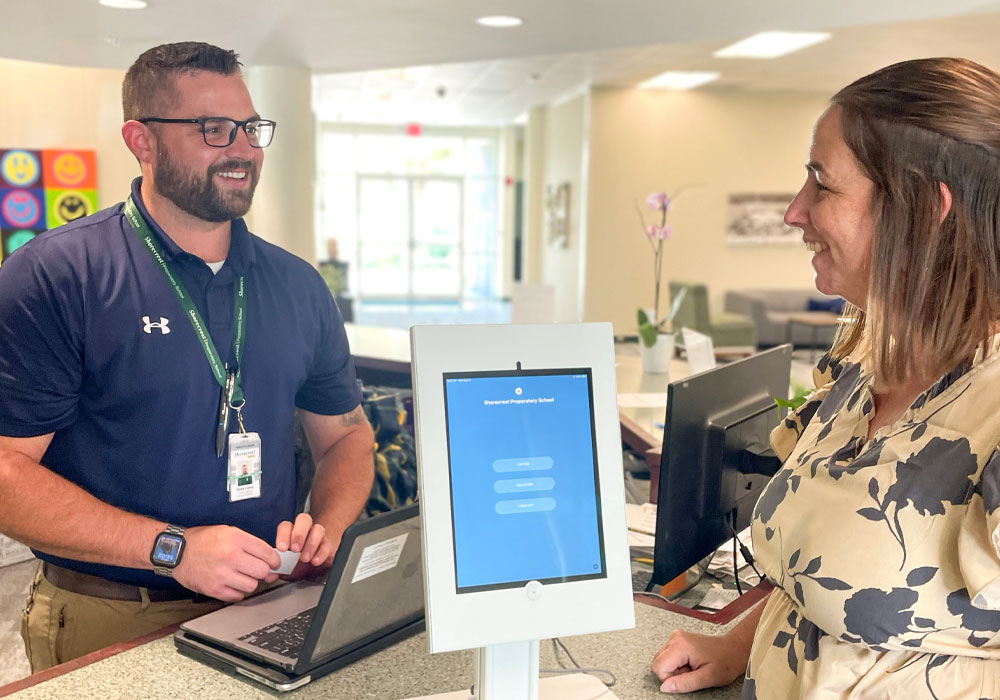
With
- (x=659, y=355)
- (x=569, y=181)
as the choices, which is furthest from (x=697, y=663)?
(x=569, y=181)

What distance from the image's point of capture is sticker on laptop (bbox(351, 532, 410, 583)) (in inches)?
44.8

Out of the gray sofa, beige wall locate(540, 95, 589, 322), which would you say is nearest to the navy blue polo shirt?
beige wall locate(540, 95, 589, 322)

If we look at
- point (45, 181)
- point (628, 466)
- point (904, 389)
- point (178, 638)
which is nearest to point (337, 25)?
point (45, 181)

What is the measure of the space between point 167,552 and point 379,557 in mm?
358

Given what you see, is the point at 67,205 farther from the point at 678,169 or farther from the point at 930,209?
the point at 678,169

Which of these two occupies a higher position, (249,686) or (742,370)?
(742,370)

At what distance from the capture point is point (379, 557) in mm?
1160

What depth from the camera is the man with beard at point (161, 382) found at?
1.26 metres

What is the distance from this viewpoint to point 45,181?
2.08m

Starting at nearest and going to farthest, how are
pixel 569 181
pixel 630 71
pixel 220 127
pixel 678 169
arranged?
pixel 220 127
pixel 630 71
pixel 678 169
pixel 569 181

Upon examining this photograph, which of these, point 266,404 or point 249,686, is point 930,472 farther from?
point 266,404

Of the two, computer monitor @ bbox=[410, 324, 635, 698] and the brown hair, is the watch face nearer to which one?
computer monitor @ bbox=[410, 324, 635, 698]

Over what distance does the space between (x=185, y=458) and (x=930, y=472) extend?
1.08 metres

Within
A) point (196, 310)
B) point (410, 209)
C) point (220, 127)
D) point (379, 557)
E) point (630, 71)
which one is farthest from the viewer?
point (410, 209)
